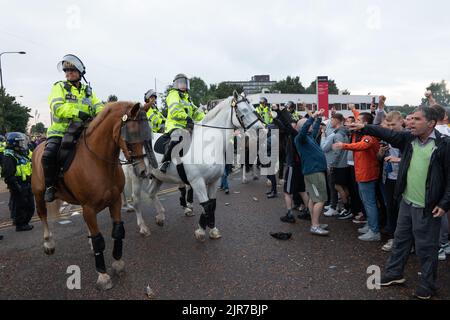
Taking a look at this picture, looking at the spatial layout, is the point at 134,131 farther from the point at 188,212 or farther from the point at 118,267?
the point at 188,212

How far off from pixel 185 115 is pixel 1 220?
622cm

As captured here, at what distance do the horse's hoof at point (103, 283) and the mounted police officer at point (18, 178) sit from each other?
4111mm

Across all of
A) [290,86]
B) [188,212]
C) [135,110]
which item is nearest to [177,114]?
[135,110]

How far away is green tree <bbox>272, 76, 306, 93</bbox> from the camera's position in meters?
74.1

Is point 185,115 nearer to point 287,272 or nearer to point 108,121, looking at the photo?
point 108,121

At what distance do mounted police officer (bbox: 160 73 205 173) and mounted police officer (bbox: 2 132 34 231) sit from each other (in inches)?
151

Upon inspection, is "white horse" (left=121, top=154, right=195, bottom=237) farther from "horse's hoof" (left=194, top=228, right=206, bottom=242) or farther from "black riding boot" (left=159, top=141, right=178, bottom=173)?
"horse's hoof" (left=194, top=228, right=206, bottom=242)

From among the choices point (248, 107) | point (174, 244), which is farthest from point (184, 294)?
point (248, 107)

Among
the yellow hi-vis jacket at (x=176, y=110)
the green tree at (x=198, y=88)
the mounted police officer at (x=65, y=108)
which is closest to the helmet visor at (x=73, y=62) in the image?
the mounted police officer at (x=65, y=108)

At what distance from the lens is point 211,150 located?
5516 mm

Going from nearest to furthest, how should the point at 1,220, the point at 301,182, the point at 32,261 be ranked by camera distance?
the point at 32,261
the point at 301,182
the point at 1,220

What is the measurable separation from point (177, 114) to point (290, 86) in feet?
240

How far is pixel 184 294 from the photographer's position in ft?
12.6

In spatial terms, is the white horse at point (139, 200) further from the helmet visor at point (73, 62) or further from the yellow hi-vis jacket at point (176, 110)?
the helmet visor at point (73, 62)
